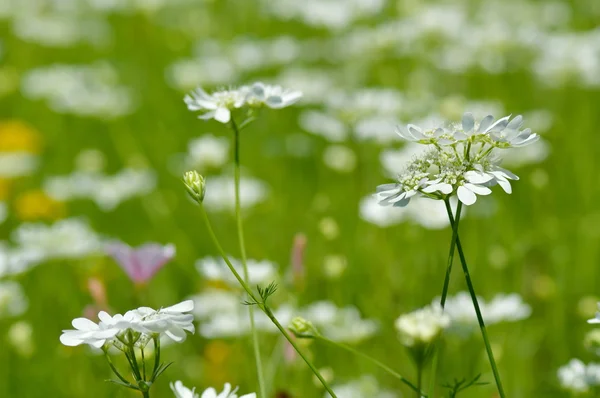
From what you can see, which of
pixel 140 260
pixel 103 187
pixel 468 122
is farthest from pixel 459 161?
pixel 103 187

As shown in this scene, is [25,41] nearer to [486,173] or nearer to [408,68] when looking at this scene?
[408,68]

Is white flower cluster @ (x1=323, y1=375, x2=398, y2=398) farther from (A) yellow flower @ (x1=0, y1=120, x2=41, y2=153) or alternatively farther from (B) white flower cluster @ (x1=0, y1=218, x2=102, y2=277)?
(A) yellow flower @ (x1=0, y1=120, x2=41, y2=153)

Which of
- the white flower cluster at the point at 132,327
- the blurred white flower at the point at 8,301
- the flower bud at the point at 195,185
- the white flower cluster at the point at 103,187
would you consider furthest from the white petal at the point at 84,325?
the white flower cluster at the point at 103,187

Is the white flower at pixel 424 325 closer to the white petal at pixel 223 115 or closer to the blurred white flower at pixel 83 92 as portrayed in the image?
the white petal at pixel 223 115

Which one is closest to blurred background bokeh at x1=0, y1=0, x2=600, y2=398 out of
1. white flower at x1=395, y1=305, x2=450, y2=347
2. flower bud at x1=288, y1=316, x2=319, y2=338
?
flower bud at x1=288, y1=316, x2=319, y2=338

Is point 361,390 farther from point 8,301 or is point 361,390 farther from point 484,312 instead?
point 8,301
